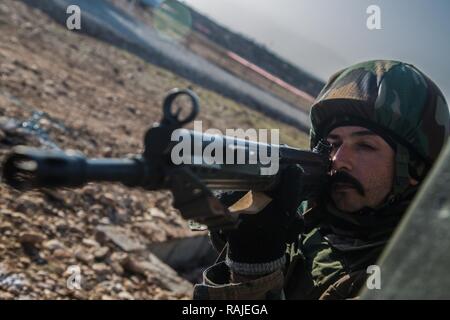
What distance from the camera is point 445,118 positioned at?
9.03ft

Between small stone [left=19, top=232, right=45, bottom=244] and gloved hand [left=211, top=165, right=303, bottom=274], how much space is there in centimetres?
273

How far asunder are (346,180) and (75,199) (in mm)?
3542

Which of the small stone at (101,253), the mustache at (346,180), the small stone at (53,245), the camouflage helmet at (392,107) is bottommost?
the small stone at (101,253)

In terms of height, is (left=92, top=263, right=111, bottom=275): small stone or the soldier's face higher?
the soldier's face

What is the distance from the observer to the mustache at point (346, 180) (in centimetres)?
241

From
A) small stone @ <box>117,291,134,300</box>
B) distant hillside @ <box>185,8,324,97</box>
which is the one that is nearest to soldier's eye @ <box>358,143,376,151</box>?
small stone @ <box>117,291,134,300</box>

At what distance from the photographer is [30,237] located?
426 cm

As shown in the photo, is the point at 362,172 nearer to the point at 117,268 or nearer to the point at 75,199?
the point at 117,268

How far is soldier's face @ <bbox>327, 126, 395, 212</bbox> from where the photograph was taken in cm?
242

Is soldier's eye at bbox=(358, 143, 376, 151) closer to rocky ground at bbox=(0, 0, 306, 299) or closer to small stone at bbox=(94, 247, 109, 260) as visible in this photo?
rocky ground at bbox=(0, 0, 306, 299)

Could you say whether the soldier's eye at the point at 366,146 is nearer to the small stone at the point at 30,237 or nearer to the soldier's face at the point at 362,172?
the soldier's face at the point at 362,172

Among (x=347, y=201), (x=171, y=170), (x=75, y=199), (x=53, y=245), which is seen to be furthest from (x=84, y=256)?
(x=171, y=170)

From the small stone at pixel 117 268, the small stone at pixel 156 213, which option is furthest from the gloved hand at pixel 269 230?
the small stone at pixel 156 213

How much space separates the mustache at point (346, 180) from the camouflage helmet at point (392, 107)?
0.30 m
